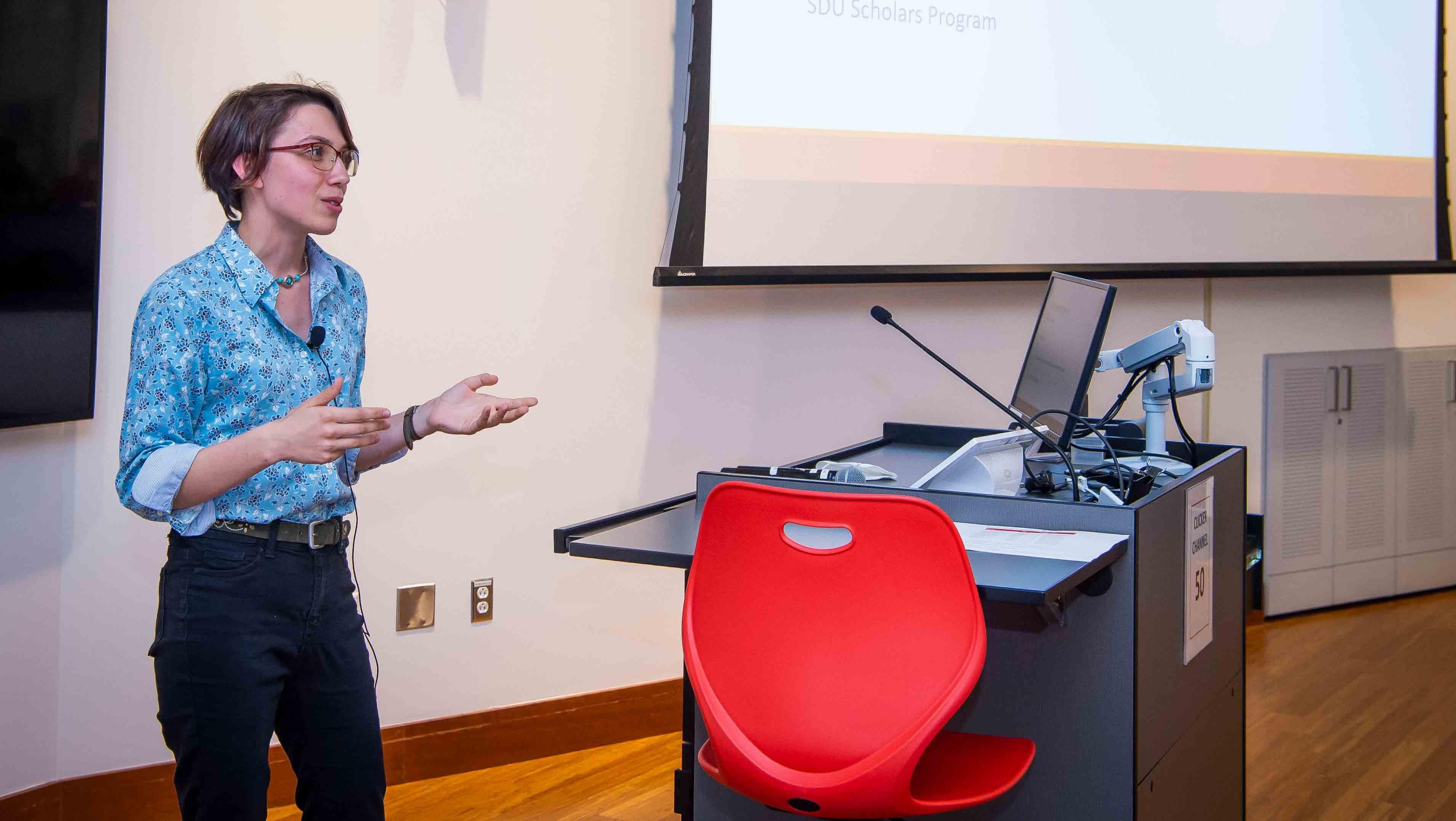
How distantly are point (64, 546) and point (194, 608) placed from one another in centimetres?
120

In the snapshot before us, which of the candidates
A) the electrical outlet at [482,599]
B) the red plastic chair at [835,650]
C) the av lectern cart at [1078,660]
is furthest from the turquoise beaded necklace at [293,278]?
the electrical outlet at [482,599]

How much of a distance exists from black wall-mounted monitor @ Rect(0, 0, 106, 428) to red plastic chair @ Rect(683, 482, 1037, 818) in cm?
152

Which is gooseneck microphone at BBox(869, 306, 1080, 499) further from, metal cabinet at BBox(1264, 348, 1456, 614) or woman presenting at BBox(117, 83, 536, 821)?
metal cabinet at BBox(1264, 348, 1456, 614)

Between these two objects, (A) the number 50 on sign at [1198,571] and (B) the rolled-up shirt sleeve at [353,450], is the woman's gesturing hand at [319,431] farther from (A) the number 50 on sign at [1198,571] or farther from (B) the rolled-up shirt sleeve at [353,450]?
(A) the number 50 on sign at [1198,571]

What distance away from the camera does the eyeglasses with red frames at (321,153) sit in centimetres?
169

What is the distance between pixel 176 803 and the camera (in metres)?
2.72

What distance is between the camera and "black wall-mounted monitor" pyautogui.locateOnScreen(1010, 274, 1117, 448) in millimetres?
1980

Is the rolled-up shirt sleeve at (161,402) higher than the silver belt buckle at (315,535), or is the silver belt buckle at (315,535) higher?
the rolled-up shirt sleeve at (161,402)

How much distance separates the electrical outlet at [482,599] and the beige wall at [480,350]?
0.03m

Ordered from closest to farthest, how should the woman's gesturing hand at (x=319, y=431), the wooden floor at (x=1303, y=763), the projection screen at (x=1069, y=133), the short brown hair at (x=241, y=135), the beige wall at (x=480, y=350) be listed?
the woman's gesturing hand at (x=319, y=431), the short brown hair at (x=241, y=135), the beige wall at (x=480, y=350), the wooden floor at (x=1303, y=763), the projection screen at (x=1069, y=133)

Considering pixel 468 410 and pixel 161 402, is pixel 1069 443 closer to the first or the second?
pixel 468 410

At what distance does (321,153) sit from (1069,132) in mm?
2513

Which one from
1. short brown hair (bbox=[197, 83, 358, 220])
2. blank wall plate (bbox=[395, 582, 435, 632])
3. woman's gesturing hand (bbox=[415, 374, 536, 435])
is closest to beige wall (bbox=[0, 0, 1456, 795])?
blank wall plate (bbox=[395, 582, 435, 632])

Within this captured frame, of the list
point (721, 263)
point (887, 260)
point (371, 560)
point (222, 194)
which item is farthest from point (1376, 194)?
point (222, 194)
